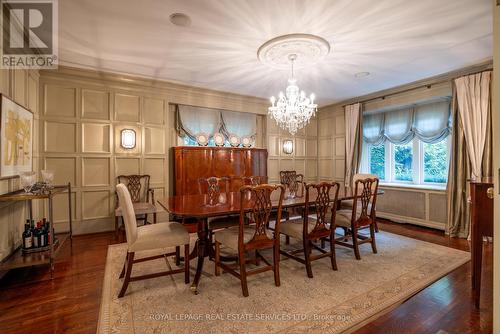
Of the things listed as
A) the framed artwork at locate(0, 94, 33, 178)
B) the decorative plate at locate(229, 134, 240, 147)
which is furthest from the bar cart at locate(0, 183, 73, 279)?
the decorative plate at locate(229, 134, 240, 147)

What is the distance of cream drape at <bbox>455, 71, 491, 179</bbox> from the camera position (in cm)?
350

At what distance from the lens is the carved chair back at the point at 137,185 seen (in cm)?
418

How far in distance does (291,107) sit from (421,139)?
9.84 ft

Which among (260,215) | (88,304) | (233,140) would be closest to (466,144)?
(260,215)

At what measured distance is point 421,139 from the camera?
463 cm

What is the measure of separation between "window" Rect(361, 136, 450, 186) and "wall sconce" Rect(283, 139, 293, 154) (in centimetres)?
169

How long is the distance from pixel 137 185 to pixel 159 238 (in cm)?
233

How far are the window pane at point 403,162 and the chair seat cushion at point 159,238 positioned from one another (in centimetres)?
475

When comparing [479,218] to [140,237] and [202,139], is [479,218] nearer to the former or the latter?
[140,237]

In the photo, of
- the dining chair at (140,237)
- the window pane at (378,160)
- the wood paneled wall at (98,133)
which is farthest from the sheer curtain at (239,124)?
the dining chair at (140,237)

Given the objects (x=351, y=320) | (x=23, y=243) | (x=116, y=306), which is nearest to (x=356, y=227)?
(x=351, y=320)

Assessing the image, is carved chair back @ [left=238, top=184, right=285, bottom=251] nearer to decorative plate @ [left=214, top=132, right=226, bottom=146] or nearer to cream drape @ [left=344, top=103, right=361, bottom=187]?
decorative plate @ [left=214, top=132, right=226, bottom=146]

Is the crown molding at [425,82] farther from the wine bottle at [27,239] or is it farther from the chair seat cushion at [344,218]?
the wine bottle at [27,239]

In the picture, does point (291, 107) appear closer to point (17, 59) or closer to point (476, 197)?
point (476, 197)
